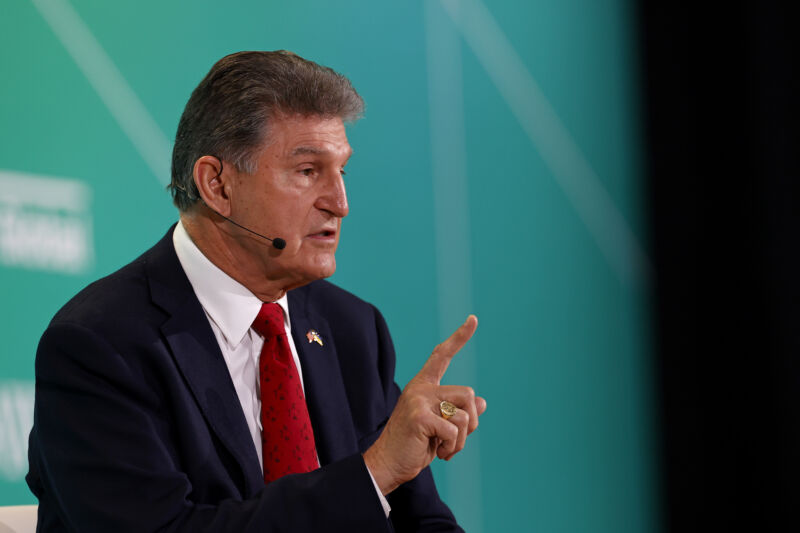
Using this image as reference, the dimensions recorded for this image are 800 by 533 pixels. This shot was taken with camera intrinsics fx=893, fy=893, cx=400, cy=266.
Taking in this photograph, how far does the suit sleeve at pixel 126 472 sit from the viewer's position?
1.33 meters

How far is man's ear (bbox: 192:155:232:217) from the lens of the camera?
165 cm

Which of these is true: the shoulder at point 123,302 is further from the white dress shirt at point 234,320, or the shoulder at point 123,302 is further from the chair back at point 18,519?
the chair back at point 18,519

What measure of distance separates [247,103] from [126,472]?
0.68 meters

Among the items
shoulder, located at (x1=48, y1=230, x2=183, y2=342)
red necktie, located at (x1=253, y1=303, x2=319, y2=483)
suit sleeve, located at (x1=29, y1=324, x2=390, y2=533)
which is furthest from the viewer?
red necktie, located at (x1=253, y1=303, x2=319, y2=483)

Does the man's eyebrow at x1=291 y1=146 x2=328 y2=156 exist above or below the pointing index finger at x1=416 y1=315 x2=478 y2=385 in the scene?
above

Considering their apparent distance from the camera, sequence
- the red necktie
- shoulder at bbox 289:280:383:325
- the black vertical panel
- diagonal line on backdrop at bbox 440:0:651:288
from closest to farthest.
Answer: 1. the red necktie
2. shoulder at bbox 289:280:383:325
3. the black vertical panel
4. diagonal line on backdrop at bbox 440:0:651:288

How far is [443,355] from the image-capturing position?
1.49 meters

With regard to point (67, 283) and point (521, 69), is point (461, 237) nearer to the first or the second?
point (521, 69)

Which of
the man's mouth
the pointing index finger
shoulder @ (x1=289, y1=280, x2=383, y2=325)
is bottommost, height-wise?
the pointing index finger

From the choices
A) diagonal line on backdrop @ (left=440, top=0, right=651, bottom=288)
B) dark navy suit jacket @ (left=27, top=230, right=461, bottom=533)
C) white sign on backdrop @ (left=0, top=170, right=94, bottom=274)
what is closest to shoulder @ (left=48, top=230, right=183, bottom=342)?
dark navy suit jacket @ (left=27, top=230, right=461, bottom=533)

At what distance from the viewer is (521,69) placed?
3.22 metres

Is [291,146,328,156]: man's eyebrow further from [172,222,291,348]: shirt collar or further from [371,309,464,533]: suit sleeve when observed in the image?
[371,309,464,533]: suit sleeve

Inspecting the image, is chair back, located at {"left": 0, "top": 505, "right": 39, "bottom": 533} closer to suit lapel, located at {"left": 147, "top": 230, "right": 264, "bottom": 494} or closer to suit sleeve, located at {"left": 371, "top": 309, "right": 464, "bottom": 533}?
suit lapel, located at {"left": 147, "top": 230, "right": 264, "bottom": 494}

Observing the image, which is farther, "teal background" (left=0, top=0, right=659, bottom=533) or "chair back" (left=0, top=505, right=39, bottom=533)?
"teal background" (left=0, top=0, right=659, bottom=533)
